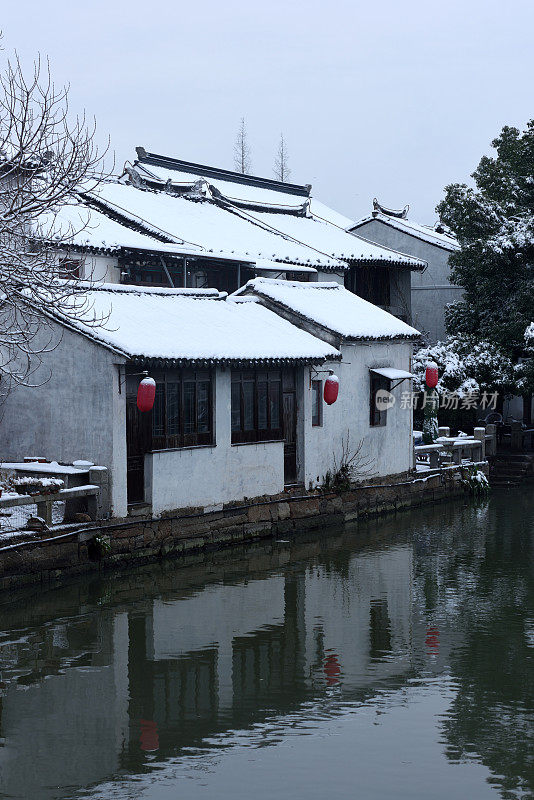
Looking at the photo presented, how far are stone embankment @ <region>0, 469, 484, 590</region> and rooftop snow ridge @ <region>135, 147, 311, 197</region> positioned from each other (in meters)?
14.3

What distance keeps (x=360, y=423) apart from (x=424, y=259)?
15377mm

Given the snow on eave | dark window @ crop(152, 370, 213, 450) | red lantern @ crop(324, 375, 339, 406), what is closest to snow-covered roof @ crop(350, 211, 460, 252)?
the snow on eave

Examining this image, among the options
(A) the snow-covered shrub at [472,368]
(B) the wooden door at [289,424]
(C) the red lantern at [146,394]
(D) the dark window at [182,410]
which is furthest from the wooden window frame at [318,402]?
(A) the snow-covered shrub at [472,368]

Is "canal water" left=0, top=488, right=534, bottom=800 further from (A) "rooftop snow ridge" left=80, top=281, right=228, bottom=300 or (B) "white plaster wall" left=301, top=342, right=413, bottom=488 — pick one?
(A) "rooftop snow ridge" left=80, top=281, right=228, bottom=300

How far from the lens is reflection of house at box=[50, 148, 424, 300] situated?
989 inches

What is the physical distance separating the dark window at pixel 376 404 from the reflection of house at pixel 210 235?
506 centimetres

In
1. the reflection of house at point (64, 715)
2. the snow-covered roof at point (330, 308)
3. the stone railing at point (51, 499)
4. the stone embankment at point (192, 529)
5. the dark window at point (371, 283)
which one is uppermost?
the dark window at point (371, 283)

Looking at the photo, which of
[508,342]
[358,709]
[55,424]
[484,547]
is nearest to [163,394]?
[55,424]

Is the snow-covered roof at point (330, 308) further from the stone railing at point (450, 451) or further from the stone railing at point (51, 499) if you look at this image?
the stone railing at point (51, 499)

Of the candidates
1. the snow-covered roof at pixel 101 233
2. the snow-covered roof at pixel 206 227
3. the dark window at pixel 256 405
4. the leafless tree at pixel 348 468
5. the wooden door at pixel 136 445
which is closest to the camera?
the wooden door at pixel 136 445

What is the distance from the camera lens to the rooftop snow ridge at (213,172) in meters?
33.7

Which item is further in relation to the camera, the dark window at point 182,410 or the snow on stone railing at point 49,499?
the dark window at point 182,410

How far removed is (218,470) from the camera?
778 inches

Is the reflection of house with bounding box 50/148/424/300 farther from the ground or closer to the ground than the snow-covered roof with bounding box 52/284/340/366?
farther from the ground
